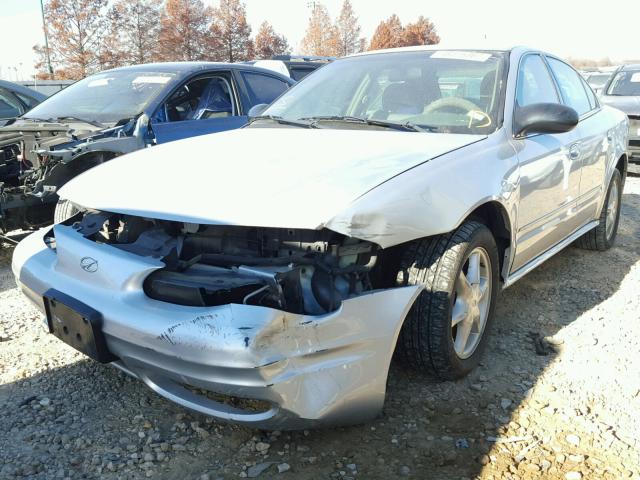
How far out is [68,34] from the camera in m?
34.0

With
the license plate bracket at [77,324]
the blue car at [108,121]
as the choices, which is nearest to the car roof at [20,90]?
the blue car at [108,121]

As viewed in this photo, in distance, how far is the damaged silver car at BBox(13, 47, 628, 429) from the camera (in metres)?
2.00

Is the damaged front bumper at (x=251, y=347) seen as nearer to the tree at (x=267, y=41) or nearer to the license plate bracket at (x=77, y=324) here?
the license plate bracket at (x=77, y=324)

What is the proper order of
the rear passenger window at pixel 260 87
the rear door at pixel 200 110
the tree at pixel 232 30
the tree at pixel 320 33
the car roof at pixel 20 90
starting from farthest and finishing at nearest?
the tree at pixel 320 33
the tree at pixel 232 30
the car roof at pixel 20 90
the rear passenger window at pixel 260 87
the rear door at pixel 200 110

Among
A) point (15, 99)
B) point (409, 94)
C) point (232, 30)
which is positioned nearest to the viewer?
point (409, 94)

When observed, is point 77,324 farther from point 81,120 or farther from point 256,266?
point 81,120

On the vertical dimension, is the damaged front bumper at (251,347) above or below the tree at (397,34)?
below

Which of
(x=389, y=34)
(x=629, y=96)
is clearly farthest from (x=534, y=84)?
(x=389, y=34)

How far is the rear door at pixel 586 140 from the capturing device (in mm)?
3869

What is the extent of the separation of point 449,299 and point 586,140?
2.11 meters

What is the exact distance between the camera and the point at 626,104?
8930 millimetres

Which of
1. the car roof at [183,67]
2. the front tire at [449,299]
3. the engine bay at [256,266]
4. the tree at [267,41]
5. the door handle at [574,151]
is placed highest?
the tree at [267,41]

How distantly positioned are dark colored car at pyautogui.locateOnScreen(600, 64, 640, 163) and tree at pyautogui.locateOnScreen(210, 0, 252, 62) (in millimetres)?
34653

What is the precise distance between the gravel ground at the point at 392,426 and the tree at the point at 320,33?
51194mm
